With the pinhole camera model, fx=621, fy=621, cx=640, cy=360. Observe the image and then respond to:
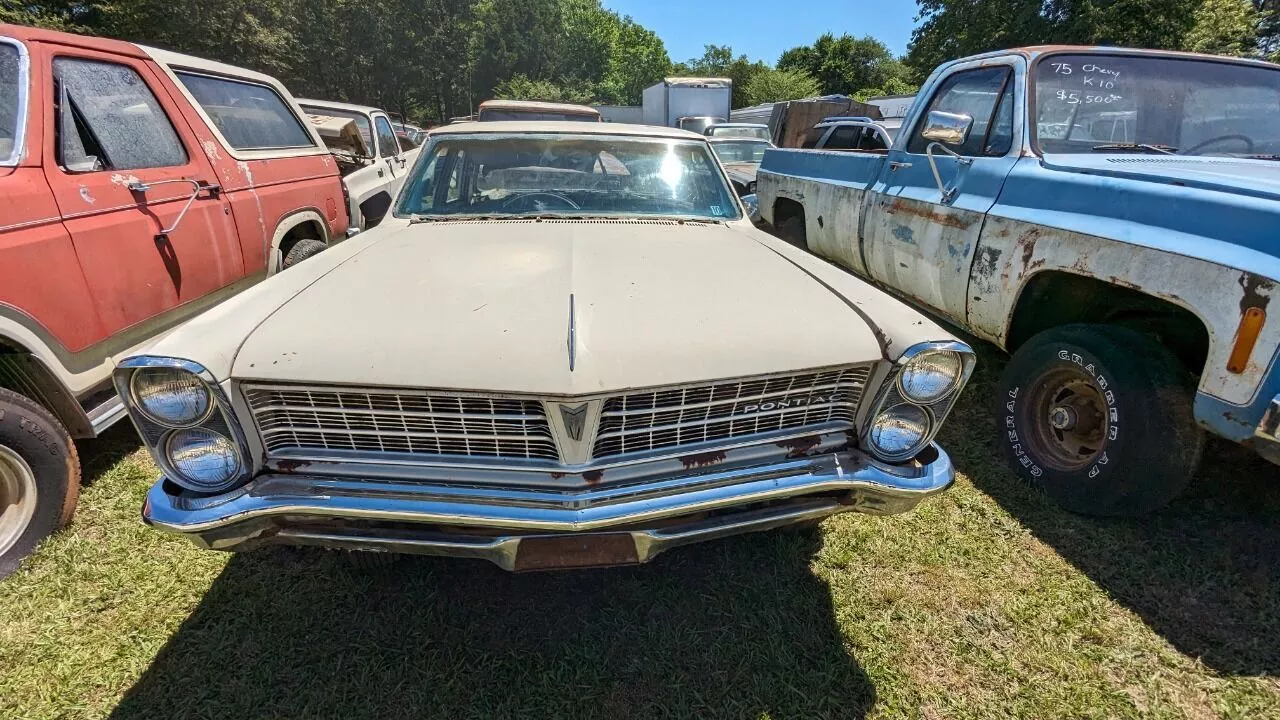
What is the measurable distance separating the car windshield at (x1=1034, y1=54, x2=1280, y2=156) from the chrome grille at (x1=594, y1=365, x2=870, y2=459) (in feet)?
7.66

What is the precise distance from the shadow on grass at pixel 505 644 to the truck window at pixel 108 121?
209 cm

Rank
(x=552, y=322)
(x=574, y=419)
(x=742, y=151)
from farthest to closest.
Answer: (x=742, y=151) < (x=552, y=322) < (x=574, y=419)

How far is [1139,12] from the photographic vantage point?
1698cm

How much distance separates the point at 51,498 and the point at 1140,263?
4552 millimetres

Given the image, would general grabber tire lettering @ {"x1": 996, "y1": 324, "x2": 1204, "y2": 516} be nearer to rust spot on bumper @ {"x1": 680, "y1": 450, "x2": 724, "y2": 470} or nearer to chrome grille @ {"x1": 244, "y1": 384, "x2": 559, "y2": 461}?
rust spot on bumper @ {"x1": 680, "y1": 450, "x2": 724, "y2": 470}

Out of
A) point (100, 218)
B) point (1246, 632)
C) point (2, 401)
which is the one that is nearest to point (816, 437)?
point (1246, 632)

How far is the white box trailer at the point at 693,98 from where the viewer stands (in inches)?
904

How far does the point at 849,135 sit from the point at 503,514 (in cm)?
693

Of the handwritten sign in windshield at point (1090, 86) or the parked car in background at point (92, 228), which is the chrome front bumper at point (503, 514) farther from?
the handwritten sign in windshield at point (1090, 86)

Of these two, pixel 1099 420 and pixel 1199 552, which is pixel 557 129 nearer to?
pixel 1099 420

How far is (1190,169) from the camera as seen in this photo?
2.74 metres

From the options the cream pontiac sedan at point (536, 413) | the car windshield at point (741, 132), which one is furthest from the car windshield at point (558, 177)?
the car windshield at point (741, 132)

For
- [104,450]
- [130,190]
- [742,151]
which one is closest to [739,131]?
[742,151]

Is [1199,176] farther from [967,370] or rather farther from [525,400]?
[525,400]
